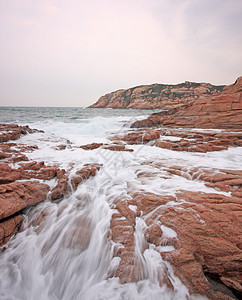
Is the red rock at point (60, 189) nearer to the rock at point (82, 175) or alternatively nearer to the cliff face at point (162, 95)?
the rock at point (82, 175)

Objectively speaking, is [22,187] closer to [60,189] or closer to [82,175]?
[60,189]

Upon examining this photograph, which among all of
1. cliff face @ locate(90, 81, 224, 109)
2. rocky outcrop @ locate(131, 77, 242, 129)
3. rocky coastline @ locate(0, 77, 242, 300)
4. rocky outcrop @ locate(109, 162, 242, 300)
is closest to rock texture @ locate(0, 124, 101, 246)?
rocky coastline @ locate(0, 77, 242, 300)

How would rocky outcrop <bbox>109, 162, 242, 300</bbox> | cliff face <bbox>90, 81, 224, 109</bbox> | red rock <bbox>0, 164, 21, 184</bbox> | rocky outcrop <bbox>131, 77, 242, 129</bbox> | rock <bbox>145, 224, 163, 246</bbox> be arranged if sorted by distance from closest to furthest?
rocky outcrop <bbox>109, 162, 242, 300</bbox>
rock <bbox>145, 224, 163, 246</bbox>
red rock <bbox>0, 164, 21, 184</bbox>
rocky outcrop <bbox>131, 77, 242, 129</bbox>
cliff face <bbox>90, 81, 224, 109</bbox>

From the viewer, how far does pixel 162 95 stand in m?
63.8

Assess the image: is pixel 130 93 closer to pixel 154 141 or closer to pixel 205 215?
pixel 154 141

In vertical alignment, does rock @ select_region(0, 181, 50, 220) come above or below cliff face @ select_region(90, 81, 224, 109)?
below

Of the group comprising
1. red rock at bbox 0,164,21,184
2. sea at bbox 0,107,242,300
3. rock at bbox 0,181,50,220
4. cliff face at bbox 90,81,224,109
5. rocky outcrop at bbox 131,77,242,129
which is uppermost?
cliff face at bbox 90,81,224,109

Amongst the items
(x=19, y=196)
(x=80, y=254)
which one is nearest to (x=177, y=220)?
(x=80, y=254)

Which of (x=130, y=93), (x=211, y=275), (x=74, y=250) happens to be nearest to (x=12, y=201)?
(x=74, y=250)

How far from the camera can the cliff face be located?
2265 inches

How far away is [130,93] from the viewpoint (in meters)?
81.1

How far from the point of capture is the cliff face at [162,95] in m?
57.5

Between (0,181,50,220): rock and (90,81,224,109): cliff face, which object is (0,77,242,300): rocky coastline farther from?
(90,81,224,109): cliff face

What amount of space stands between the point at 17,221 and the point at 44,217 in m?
0.46
